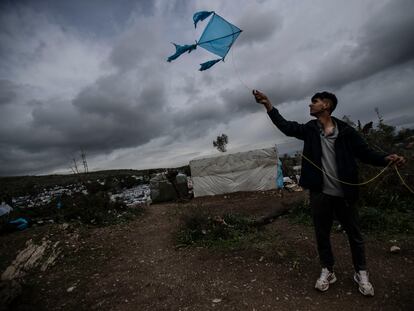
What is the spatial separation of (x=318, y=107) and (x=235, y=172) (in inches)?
375

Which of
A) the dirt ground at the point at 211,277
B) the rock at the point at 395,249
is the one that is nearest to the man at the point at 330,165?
the dirt ground at the point at 211,277

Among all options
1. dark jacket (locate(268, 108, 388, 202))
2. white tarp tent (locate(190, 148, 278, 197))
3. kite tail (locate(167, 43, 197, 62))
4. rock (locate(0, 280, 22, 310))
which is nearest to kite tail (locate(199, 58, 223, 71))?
kite tail (locate(167, 43, 197, 62))

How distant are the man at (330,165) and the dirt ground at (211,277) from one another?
0.30 meters

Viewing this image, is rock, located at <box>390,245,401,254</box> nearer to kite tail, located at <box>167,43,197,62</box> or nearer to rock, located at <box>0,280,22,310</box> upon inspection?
kite tail, located at <box>167,43,197,62</box>

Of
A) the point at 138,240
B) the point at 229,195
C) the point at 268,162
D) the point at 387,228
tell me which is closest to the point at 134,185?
the point at 229,195

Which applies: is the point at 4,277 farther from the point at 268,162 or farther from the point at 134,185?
the point at 134,185

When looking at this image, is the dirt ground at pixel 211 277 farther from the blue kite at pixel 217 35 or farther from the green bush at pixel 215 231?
the blue kite at pixel 217 35

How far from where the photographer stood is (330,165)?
2.53m

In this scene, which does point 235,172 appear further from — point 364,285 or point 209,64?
point 364,285

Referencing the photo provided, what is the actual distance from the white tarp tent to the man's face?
9.02 m

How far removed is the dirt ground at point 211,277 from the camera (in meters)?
2.75

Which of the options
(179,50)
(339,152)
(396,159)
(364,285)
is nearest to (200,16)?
(179,50)

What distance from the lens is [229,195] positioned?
1178cm

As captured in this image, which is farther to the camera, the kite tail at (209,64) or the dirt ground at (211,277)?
the kite tail at (209,64)
